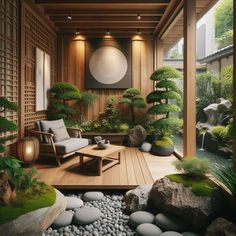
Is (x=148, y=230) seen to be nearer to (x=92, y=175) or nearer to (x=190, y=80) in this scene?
(x=92, y=175)

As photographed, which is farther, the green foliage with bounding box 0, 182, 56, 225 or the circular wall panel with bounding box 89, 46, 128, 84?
the circular wall panel with bounding box 89, 46, 128, 84

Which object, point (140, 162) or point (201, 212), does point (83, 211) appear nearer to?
point (201, 212)

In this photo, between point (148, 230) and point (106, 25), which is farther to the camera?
point (106, 25)

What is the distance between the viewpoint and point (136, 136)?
6.29m

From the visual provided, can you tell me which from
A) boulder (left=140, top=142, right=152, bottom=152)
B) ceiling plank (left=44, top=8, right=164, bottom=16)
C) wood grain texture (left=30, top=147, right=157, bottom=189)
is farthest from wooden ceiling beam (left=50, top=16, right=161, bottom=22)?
wood grain texture (left=30, top=147, right=157, bottom=189)

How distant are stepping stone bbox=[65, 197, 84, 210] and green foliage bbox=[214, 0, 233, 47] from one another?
3605 mm

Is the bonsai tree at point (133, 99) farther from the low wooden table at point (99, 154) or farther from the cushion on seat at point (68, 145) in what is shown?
the low wooden table at point (99, 154)

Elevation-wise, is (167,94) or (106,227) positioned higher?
(167,94)

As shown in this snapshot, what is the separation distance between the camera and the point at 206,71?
209 inches

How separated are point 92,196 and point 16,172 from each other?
108cm

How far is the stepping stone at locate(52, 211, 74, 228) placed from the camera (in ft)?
8.25

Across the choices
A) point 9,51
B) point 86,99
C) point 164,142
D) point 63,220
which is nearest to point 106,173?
point 63,220

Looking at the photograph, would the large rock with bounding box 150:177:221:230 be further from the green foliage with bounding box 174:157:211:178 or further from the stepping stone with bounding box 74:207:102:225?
the stepping stone with bounding box 74:207:102:225

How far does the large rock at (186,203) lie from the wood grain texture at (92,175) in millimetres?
815
